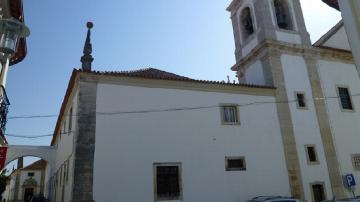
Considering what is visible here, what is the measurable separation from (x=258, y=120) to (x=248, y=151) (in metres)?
1.59

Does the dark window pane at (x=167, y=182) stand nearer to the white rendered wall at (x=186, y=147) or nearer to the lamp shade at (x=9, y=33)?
the white rendered wall at (x=186, y=147)

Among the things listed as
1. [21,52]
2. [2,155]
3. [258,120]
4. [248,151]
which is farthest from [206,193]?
[21,52]

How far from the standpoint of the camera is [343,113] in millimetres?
16328

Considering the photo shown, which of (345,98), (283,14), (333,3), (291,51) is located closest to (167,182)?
(333,3)

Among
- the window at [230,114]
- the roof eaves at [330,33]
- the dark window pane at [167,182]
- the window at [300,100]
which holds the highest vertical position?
the roof eaves at [330,33]

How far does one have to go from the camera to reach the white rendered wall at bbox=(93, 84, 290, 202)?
37.5 ft

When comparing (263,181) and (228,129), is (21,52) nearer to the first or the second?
(228,129)

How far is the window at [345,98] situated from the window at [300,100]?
2.41 m

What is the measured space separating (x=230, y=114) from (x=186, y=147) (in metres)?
2.71

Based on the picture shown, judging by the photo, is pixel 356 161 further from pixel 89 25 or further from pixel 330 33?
pixel 89 25

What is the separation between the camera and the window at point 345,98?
16.8m

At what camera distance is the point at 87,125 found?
11.5 m

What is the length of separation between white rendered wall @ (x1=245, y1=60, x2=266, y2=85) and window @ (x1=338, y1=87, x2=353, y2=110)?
4.27 metres

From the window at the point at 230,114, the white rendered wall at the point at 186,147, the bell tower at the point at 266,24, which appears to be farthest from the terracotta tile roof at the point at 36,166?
the window at the point at 230,114
